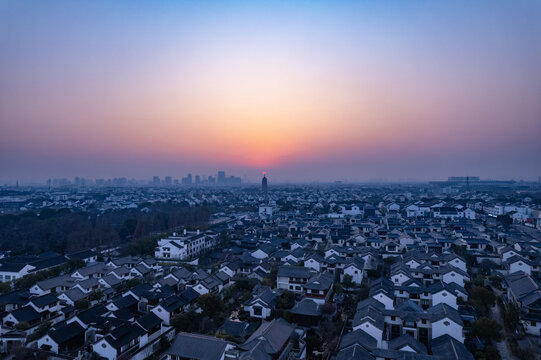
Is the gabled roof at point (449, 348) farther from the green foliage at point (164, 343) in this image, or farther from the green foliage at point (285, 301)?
the green foliage at point (164, 343)

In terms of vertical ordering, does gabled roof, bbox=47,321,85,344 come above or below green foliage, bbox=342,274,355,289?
below

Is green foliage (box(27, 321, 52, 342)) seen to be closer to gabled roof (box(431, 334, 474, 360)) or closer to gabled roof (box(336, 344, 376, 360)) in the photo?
gabled roof (box(336, 344, 376, 360))

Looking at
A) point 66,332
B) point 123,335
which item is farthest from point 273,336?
point 66,332

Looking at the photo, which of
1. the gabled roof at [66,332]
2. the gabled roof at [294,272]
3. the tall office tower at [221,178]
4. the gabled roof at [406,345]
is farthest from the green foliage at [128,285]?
the tall office tower at [221,178]

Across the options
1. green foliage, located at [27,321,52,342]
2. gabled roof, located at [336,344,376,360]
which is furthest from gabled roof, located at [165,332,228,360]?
green foliage, located at [27,321,52,342]

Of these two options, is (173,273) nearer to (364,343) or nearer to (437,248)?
(364,343)

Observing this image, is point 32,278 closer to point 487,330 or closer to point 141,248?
point 141,248
